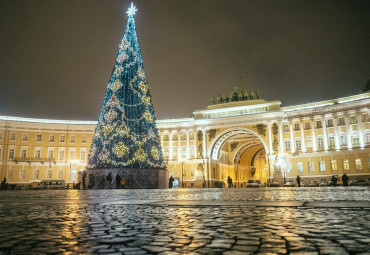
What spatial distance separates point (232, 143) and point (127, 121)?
45.3 metres

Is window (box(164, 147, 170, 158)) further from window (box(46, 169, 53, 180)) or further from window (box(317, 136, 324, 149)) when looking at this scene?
window (box(317, 136, 324, 149))

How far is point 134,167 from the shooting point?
21.7 meters

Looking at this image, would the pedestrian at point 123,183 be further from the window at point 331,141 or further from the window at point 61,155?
the window at point 61,155

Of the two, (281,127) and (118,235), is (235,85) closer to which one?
(281,127)

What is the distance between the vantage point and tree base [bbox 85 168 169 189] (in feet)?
71.4

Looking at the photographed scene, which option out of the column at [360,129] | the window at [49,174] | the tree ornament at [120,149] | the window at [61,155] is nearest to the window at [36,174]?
the window at [49,174]

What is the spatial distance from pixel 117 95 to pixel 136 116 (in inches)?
76.9

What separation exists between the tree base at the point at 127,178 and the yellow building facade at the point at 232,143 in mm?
30268

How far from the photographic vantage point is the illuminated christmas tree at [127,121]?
851 inches

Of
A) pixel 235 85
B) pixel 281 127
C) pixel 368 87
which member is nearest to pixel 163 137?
pixel 235 85

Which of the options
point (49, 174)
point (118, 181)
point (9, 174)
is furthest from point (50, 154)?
point (118, 181)

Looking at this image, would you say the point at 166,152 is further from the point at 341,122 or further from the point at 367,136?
the point at 367,136

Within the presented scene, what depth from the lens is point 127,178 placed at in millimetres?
21875

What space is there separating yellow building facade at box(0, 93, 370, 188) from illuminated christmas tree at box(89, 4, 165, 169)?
31291 millimetres
